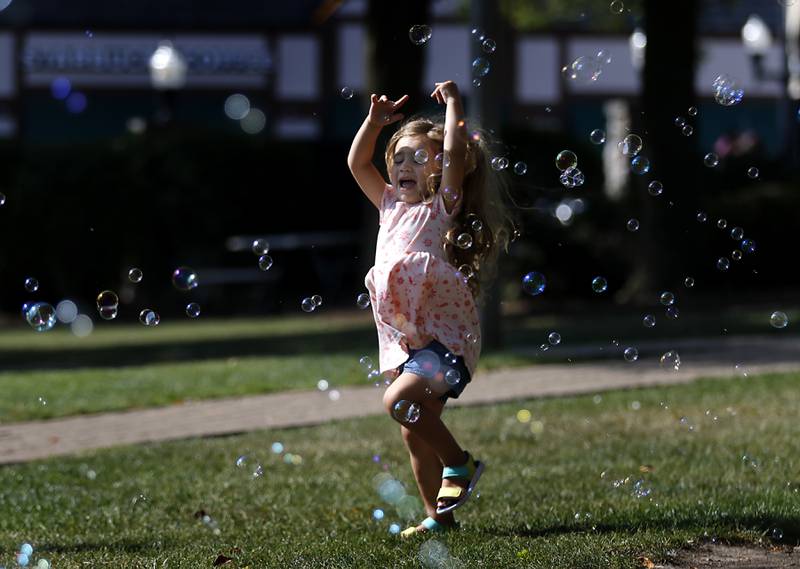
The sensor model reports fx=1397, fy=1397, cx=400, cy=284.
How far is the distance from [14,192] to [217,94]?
10.1m

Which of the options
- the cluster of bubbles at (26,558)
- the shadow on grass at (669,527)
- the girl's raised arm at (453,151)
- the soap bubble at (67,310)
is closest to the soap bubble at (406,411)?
the shadow on grass at (669,527)

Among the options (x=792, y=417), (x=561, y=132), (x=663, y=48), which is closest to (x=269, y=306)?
(x=561, y=132)

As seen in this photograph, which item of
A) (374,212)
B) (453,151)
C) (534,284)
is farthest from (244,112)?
(453,151)

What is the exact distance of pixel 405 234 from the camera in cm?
486

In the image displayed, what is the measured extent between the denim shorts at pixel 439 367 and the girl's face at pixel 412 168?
1.81 ft

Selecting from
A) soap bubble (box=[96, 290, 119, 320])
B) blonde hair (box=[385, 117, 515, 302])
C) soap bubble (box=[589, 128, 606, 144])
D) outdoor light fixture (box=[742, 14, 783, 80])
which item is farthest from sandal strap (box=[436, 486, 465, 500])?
outdoor light fixture (box=[742, 14, 783, 80])

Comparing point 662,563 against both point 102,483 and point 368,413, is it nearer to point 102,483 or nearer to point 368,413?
point 102,483

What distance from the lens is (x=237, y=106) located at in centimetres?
2778

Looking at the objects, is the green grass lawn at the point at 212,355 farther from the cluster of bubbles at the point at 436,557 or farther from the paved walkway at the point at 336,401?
the cluster of bubbles at the point at 436,557

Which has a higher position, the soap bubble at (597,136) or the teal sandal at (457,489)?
the soap bubble at (597,136)

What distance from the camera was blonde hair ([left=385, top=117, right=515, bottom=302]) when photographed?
16.3 feet

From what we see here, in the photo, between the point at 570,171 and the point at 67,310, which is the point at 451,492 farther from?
the point at 67,310

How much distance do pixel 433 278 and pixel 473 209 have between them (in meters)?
0.39

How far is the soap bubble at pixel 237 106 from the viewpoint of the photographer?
27.8m
